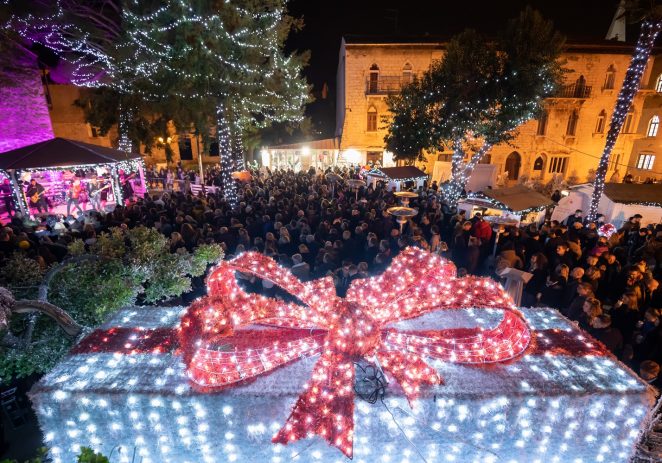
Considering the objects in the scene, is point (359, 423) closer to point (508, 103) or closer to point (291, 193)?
point (291, 193)

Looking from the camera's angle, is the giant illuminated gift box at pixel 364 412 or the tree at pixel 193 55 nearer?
the giant illuminated gift box at pixel 364 412

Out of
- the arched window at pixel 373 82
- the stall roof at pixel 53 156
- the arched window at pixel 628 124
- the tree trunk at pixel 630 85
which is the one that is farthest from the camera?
the arched window at pixel 628 124

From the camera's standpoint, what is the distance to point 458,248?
8945mm

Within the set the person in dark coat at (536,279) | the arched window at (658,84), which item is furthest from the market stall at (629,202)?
the arched window at (658,84)

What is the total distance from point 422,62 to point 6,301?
26.1 meters

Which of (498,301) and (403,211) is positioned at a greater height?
(498,301)

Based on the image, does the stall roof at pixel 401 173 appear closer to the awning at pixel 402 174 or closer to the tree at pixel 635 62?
the awning at pixel 402 174

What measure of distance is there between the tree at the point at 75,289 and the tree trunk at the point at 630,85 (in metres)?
13.4

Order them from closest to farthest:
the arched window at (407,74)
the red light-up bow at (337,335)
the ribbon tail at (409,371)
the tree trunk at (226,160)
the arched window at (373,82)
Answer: the red light-up bow at (337,335), the ribbon tail at (409,371), the tree trunk at (226,160), the arched window at (407,74), the arched window at (373,82)

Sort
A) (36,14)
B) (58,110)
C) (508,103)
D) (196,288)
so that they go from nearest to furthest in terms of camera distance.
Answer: (196,288) → (508,103) → (36,14) → (58,110)

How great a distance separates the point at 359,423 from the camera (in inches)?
98.9

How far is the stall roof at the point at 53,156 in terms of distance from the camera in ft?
36.4

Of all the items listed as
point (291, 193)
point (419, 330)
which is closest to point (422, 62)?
point (291, 193)

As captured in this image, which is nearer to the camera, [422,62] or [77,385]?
[77,385]
